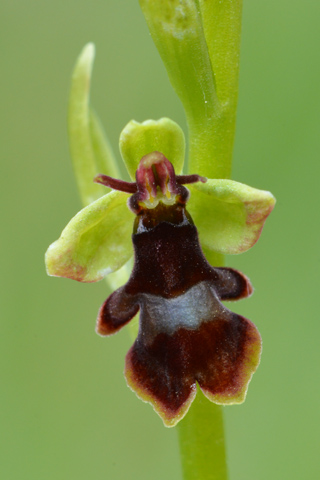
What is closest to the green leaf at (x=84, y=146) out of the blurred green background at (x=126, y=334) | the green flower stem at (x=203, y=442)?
the green flower stem at (x=203, y=442)

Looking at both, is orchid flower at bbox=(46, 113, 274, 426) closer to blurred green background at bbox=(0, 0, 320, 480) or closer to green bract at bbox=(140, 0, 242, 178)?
green bract at bbox=(140, 0, 242, 178)

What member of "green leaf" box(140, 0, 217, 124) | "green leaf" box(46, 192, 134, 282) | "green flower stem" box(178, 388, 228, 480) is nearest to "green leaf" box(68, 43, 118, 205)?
"green leaf" box(46, 192, 134, 282)

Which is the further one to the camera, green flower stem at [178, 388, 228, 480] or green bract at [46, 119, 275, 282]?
green flower stem at [178, 388, 228, 480]

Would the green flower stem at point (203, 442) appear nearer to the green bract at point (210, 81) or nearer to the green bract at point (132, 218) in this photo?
the green bract at point (132, 218)

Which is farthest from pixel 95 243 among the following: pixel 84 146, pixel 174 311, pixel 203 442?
pixel 84 146

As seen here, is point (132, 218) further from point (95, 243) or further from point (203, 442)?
point (203, 442)

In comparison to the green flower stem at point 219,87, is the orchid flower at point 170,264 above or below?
below
